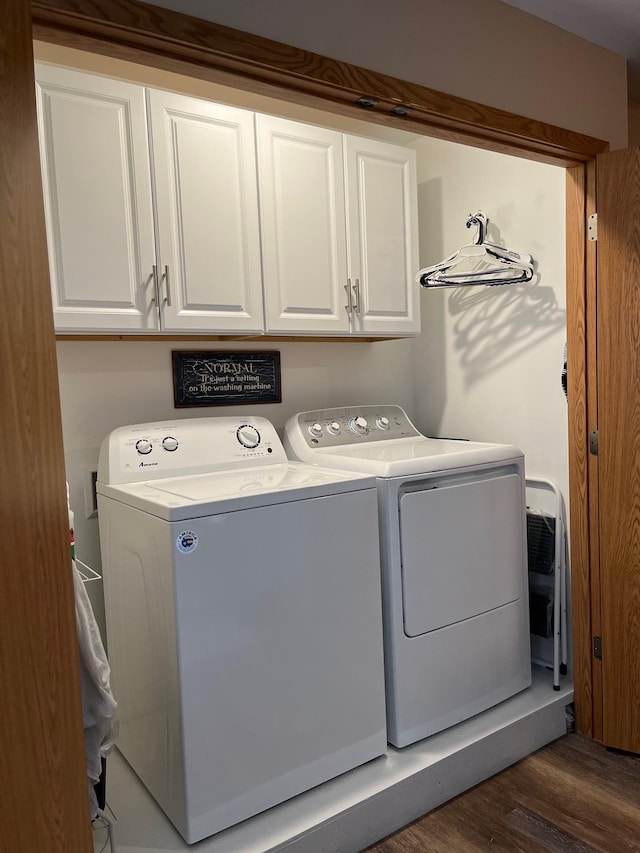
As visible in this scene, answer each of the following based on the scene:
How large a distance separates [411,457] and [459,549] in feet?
1.20

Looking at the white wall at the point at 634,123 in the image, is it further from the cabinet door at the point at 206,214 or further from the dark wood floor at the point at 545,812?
the dark wood floor at the point at 545,812

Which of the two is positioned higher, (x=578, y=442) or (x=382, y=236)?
(x=382, y=236)

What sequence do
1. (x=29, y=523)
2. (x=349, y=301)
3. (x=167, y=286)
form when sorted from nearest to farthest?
1. (x=29, y=523)
2. (x=167, y=286)
3. (x=349, y=301)

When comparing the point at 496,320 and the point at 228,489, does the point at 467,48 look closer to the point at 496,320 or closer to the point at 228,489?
the point at 496,320

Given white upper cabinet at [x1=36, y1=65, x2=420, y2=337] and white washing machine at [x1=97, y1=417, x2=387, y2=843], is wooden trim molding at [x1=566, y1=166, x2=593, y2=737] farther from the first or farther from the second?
white washing machine at [x1=97, y1=417, x2=387, y2=843]

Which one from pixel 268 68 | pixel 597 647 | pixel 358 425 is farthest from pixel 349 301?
pixel 597 647

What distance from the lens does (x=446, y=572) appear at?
2162 mm

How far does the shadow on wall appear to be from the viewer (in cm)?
252

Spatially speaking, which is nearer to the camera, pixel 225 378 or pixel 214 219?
pixel 214 219

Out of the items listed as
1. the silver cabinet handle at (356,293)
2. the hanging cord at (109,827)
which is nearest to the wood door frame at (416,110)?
the silver cabinet handle at (356,293)

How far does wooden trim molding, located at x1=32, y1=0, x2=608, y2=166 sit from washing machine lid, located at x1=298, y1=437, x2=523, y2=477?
1007 millimetres

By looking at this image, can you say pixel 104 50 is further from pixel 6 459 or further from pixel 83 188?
pixel 6 459

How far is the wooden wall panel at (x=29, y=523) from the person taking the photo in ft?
3.55

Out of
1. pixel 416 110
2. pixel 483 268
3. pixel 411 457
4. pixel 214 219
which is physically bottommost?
pixel 411 457
